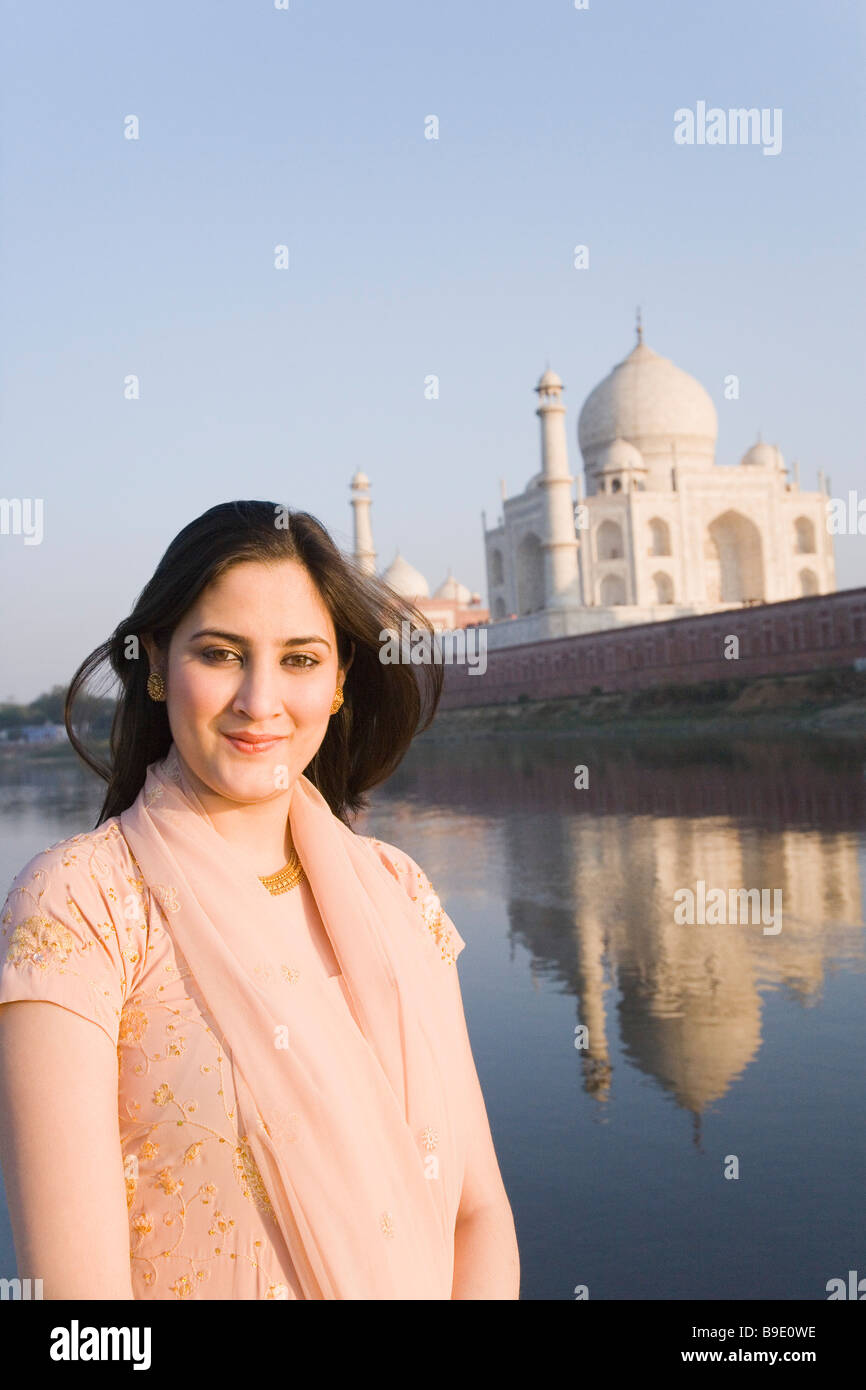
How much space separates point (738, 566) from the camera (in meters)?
34.0

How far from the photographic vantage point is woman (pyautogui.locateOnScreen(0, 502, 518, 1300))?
1.01 meters

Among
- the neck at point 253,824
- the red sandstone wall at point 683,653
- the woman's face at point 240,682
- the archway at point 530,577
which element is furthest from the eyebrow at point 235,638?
the archway at point 530,577

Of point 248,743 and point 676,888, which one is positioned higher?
point 248,743

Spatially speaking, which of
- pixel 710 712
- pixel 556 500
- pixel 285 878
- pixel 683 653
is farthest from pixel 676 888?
pixel 556 500

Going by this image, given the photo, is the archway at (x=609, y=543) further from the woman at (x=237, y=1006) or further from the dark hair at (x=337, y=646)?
the woman at (x=237, y=1006)

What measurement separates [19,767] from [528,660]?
11960 millimetres

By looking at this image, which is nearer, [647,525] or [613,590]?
[647,525]

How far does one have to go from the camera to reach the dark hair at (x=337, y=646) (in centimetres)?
126

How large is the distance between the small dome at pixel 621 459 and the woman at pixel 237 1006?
106 ft

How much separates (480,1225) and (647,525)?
31524 mm

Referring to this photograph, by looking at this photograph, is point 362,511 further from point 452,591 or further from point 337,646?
point 337,646

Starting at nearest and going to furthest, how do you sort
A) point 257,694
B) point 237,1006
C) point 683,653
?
point 237,1006, point 257,694, point 683,653

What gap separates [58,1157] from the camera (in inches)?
38.8

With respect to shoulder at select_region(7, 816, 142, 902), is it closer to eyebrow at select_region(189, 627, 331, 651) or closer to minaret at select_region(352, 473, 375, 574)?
eyebrow at select_region(189, 627, 331, 651)
